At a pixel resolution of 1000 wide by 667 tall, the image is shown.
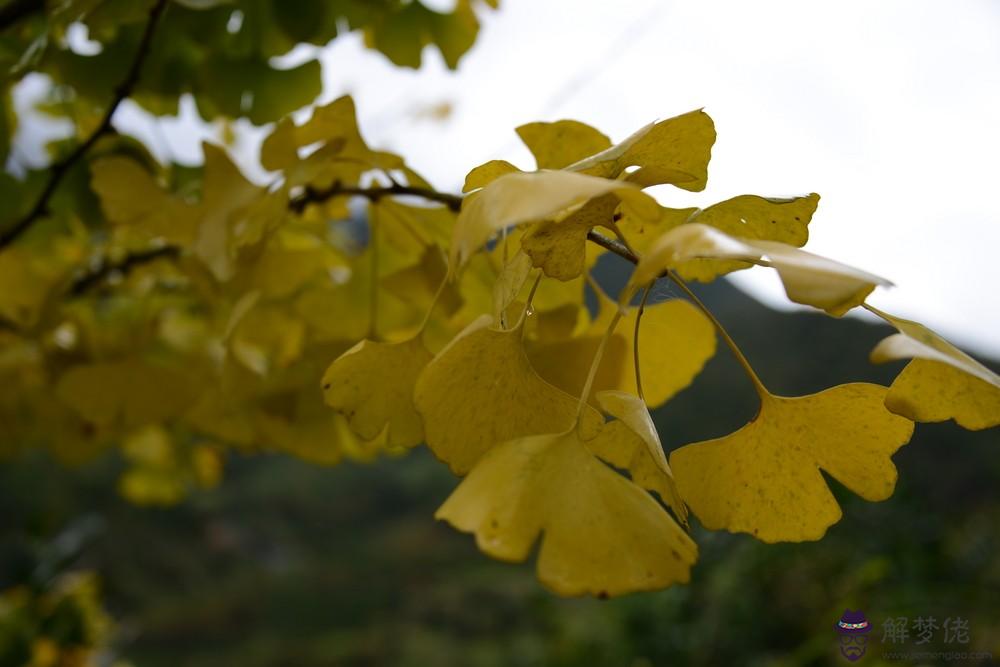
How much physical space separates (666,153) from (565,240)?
6cm

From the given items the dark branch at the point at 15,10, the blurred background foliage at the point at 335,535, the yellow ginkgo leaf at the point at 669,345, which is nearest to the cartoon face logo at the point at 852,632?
the blurred background foliage at the point at 335,535

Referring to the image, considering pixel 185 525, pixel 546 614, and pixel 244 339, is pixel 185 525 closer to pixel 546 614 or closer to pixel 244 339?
pixel 546 614

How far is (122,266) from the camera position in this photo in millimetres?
613

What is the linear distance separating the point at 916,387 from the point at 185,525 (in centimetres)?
291

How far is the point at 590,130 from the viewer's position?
1.13 feet

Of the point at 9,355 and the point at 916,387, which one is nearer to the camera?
the point at 916,387

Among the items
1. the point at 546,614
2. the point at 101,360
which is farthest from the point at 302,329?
the point at 546,614

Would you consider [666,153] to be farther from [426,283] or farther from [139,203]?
[139,203]

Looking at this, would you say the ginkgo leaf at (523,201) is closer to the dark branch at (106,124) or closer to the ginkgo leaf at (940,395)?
the ginkgo leaf at (940,395)

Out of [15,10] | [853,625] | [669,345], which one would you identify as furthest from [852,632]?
[15,10]

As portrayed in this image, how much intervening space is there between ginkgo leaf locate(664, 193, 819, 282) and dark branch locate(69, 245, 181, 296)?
0.41 m

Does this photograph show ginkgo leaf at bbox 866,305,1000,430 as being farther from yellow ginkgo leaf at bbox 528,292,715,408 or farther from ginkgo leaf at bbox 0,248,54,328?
ginkgo leaf at bbox 0,248,54,328

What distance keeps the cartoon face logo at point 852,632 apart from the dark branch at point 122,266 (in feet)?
1.85

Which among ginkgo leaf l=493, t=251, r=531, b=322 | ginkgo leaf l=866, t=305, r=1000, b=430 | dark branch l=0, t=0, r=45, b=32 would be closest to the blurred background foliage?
dark branch l=0, t=0, r=45, b=32
